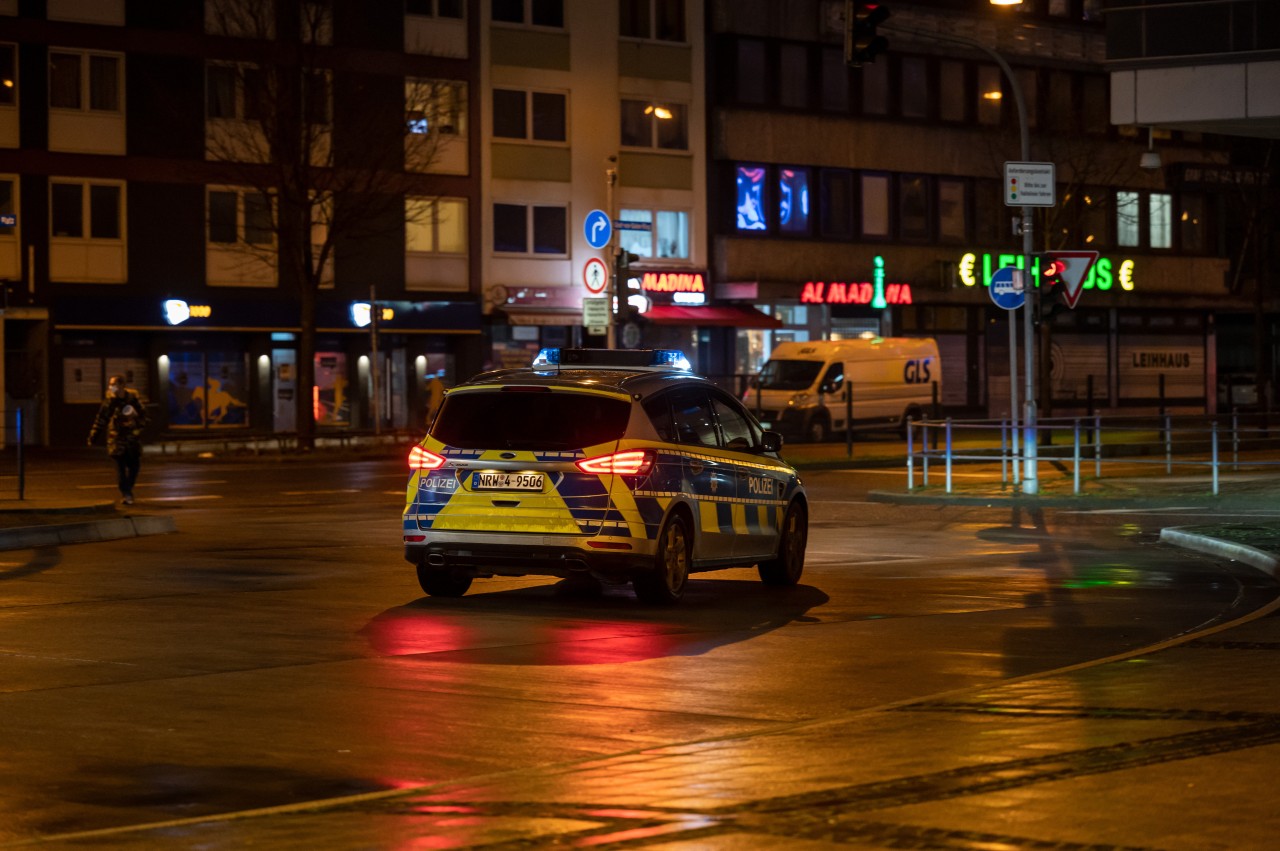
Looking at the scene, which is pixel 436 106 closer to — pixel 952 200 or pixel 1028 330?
pixel 952 200

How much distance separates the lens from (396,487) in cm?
3209

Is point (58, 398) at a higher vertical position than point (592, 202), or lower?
lower

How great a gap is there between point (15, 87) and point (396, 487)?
69.1 ft

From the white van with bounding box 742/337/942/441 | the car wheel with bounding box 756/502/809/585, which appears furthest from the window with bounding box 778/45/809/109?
the car wheel with bounding box 756/502/809/585

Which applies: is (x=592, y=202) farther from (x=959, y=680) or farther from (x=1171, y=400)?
(x=959, y=680)

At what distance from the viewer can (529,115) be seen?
183 feet

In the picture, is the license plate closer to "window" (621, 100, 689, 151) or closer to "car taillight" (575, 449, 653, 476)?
"car taillight" (575, 449, 653, 476)

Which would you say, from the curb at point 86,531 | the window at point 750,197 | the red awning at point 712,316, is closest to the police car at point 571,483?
the curb at point 86,531

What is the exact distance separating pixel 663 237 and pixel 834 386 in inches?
445

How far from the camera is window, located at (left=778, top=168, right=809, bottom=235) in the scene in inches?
2367

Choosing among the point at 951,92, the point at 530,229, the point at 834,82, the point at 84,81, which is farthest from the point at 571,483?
the point at 951,92

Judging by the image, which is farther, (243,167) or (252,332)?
(252,332)

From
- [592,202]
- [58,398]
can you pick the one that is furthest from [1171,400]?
[58,398]

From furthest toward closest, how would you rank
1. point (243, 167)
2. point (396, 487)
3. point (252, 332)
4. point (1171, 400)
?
point (1171, 400), point (252, 332), point (243, 167), point (396, 487)
